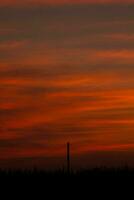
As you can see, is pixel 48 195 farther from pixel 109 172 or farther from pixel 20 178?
pixel 109 172

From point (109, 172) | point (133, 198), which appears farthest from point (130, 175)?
point (133, 198)

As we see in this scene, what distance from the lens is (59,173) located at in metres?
43.6

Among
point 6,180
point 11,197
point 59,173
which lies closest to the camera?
point 11,197

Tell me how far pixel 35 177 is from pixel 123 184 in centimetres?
413

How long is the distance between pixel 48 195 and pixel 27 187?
150cm

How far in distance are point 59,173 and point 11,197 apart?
557 centimetres

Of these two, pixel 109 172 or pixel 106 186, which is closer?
pixel 106 186

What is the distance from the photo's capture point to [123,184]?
41625 millimetres

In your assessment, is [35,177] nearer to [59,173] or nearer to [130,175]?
[59,173]

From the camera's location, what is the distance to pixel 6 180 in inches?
1613

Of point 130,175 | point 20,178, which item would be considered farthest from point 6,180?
point 130,175

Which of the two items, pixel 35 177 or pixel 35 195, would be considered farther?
pixel 35 177

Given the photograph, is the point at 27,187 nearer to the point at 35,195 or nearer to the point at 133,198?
the point at 35,195

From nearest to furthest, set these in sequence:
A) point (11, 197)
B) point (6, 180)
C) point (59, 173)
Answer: point (11, 197) → point (6, 180) → point (59, 173)
